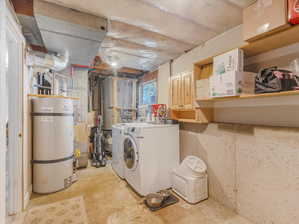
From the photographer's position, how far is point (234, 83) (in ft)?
4.81

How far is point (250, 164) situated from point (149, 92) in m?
2.96

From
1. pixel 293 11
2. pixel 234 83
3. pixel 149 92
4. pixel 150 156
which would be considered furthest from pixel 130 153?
pixel 293 11

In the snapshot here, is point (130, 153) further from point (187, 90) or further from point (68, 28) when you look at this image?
point (68, 28)

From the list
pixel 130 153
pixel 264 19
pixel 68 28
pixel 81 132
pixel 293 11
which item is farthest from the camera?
pixel 81 132

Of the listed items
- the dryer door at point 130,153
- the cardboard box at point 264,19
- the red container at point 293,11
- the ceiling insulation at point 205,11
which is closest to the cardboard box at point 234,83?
the cardboard box at point 264,19

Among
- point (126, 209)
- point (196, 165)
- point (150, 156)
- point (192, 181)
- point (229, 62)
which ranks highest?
point (229, 62)

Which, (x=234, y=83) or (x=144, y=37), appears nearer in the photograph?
(x=234, y=83)

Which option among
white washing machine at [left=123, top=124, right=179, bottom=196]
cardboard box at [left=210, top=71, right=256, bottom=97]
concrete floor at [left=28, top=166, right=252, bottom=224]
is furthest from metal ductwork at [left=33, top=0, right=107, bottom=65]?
concrete floor at [left=28, top=166, right=252, bottom=224]

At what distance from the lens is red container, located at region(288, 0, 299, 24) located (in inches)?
44.3

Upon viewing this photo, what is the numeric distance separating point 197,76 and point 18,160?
2659 mm

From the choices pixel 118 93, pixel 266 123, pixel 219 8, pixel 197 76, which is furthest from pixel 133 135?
pixel 118 93

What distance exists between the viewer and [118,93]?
4.44 meters

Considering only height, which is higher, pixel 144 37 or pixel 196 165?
pixel 144 37

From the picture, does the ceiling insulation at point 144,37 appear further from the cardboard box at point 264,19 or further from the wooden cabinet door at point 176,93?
the cardboard box at point 264,19
